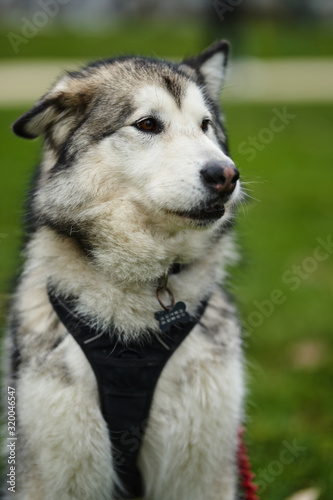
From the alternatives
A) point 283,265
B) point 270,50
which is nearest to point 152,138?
point 283,265

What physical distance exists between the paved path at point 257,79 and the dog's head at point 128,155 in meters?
10.6

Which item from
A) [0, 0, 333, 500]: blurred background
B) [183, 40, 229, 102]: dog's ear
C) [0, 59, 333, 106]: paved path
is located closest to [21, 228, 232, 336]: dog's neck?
[0, 0, 333, 500]: blurred background

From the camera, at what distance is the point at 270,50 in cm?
2244

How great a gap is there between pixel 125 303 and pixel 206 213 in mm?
499

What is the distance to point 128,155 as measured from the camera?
268cm

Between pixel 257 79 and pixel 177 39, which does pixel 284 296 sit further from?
pixel 177 39

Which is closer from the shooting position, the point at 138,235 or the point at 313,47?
the point at 138,235

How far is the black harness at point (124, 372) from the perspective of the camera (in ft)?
8.61

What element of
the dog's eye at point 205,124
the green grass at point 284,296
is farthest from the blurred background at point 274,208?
→ the dog's eye at point 205,124

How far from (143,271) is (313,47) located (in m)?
21.9

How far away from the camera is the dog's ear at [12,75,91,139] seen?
2.71 meters

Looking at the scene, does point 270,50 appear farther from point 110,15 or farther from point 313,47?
point 110,15

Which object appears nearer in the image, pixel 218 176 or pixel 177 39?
pixel 218 176

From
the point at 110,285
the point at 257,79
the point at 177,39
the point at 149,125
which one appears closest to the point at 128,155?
the point at 149,125
